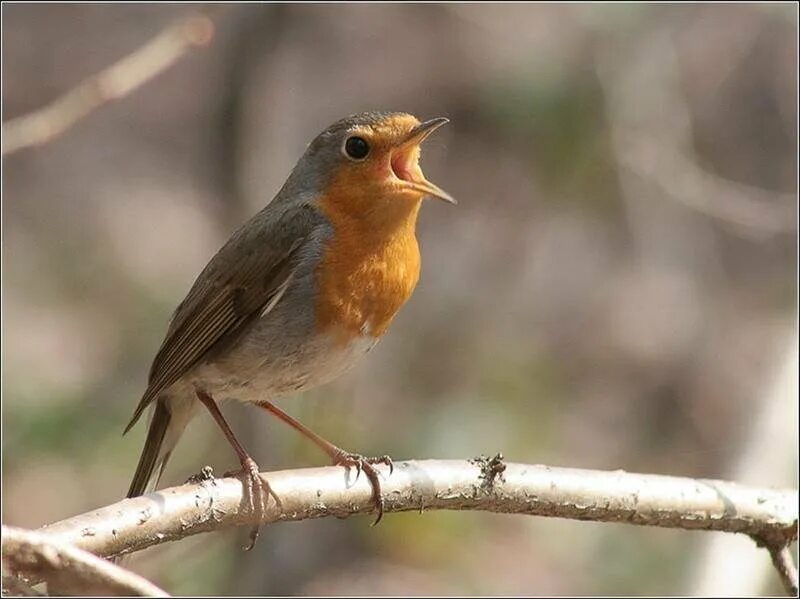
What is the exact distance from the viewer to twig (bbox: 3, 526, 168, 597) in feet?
6.01

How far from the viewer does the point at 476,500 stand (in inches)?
132

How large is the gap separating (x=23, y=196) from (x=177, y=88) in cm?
200

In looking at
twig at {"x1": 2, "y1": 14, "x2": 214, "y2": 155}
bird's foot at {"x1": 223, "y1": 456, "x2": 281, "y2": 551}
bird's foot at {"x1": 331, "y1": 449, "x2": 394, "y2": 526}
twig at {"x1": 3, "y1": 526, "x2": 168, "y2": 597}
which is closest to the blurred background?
bird's foot at {"x1": 331, "y1": 449, "x2": 394, "y2": 526}

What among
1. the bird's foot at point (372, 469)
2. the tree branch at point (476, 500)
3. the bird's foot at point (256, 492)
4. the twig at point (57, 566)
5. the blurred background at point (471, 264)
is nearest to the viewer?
the twig at point (57, 566)

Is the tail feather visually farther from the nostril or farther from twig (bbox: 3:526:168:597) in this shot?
twig (bbox: 3:526:168:597)

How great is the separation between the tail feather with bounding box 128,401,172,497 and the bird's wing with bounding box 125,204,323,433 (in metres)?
0.19

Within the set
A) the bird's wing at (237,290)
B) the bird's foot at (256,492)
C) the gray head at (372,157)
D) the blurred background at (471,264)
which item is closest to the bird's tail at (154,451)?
the bird's wing at (237,290)

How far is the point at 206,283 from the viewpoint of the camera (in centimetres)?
424

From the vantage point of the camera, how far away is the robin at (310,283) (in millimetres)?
3818

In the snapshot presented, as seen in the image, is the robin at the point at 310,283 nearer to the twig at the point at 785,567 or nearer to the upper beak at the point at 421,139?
the upper beak at the point at 421,139

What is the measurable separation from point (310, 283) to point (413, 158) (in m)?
0.54

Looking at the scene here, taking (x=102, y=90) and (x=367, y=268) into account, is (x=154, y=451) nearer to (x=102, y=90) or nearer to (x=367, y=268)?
(x=367, y=268)

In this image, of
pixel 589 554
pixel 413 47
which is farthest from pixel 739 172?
pixel 589 554

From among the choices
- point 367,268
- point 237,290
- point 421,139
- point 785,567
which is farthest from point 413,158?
point 785,567
